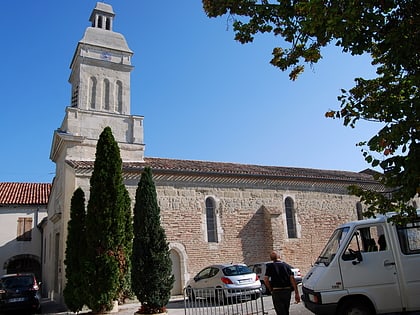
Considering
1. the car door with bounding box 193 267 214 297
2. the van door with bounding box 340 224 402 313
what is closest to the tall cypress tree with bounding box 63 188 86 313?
the car door with bounding box 193 267 214 297

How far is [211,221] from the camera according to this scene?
18641mm

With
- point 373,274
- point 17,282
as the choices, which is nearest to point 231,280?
point 373,274

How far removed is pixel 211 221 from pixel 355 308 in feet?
38.5

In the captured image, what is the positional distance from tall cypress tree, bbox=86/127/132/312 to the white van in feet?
21.9

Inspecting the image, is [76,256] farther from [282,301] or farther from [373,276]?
[373,276]

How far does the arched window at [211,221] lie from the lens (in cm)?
1834

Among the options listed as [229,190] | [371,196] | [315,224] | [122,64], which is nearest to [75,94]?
[122,64]

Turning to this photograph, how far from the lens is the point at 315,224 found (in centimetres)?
2133

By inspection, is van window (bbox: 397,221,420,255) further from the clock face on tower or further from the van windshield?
the clock face on tower

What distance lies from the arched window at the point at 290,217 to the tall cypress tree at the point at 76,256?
11360mm

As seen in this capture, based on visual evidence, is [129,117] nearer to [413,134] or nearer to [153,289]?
[153,289]

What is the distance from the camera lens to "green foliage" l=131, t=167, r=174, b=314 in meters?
10.5

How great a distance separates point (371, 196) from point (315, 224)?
645 inches

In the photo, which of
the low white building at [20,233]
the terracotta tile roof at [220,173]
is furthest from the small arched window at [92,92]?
the low white building at [20,233]
